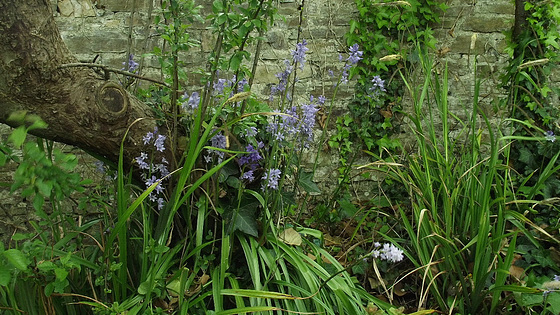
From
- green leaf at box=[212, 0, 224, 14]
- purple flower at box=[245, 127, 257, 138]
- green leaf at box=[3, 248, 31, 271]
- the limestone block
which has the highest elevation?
green leaf at box=[212, 0, 224, 14]

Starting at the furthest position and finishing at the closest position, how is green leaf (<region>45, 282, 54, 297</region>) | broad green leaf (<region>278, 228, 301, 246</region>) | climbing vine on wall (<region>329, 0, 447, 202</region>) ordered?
climbing vine on wall (<region>329, 0, 447, 202</region>) < broad green leaf (<region>278, 228, 301, 246</region>) < green leaf (<region>45, 282, 54, 297</region>)

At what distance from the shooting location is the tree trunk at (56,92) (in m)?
1.97

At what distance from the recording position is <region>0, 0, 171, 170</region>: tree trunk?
197cm

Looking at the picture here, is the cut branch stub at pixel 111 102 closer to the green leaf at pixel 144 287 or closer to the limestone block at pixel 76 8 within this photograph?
the green leaf at pixel 144 287

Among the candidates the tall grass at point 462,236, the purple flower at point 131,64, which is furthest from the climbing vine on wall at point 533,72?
the purple flower at point 131,64

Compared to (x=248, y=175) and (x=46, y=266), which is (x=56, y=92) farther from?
(x=248, y=175)

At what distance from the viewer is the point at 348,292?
82.5 inches

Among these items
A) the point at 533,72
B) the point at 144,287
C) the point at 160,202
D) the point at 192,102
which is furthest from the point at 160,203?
the point at 533,72

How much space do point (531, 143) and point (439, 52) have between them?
0.88 m

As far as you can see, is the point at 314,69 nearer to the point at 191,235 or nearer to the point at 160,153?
the point at 160,153

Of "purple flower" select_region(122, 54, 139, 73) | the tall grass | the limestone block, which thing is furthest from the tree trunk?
the limestone block

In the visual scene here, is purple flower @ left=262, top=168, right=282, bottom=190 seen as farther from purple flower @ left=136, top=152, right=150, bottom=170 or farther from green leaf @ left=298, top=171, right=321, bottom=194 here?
purple flower @ left=136, top=152, right=150, bottom=170

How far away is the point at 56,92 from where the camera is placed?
6.82ft

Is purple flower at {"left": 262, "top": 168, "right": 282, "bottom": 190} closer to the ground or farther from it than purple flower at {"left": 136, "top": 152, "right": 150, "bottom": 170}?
closer to the ground
